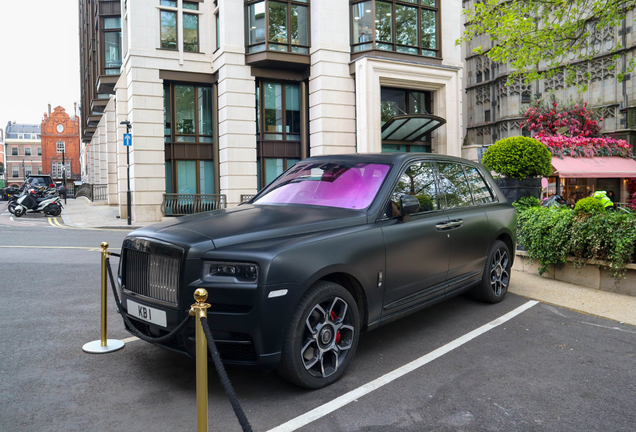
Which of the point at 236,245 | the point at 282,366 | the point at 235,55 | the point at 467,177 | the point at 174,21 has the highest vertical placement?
the point at 174,21

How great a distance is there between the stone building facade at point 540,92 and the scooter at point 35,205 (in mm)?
24480

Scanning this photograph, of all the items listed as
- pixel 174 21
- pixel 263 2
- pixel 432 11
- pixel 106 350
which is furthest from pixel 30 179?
pixel 106 350

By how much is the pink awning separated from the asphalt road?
68.0 ft

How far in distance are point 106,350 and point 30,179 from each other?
3524 centimetres

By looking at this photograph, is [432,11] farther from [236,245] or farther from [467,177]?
[236,245]

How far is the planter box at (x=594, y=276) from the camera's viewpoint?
6.61 m

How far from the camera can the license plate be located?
3.57 meters

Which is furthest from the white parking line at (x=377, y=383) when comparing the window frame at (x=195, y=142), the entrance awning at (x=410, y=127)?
the window frame at (x=195, y=142)

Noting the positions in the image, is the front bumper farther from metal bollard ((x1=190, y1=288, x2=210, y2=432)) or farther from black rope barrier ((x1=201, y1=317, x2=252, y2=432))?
black rope barrier ((x1=201, y1=317, x2=252, y2=432))

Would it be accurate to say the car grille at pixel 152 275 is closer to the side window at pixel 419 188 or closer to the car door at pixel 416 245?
the car door at pixel 416 245

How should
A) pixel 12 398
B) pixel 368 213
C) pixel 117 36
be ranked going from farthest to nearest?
pixel 117 36, pixel 368 213, pixel 12 398

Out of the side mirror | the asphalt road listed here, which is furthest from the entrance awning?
the side mirror

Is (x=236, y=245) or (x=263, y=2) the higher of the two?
(x=263, y=2)

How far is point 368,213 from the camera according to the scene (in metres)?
4.26
